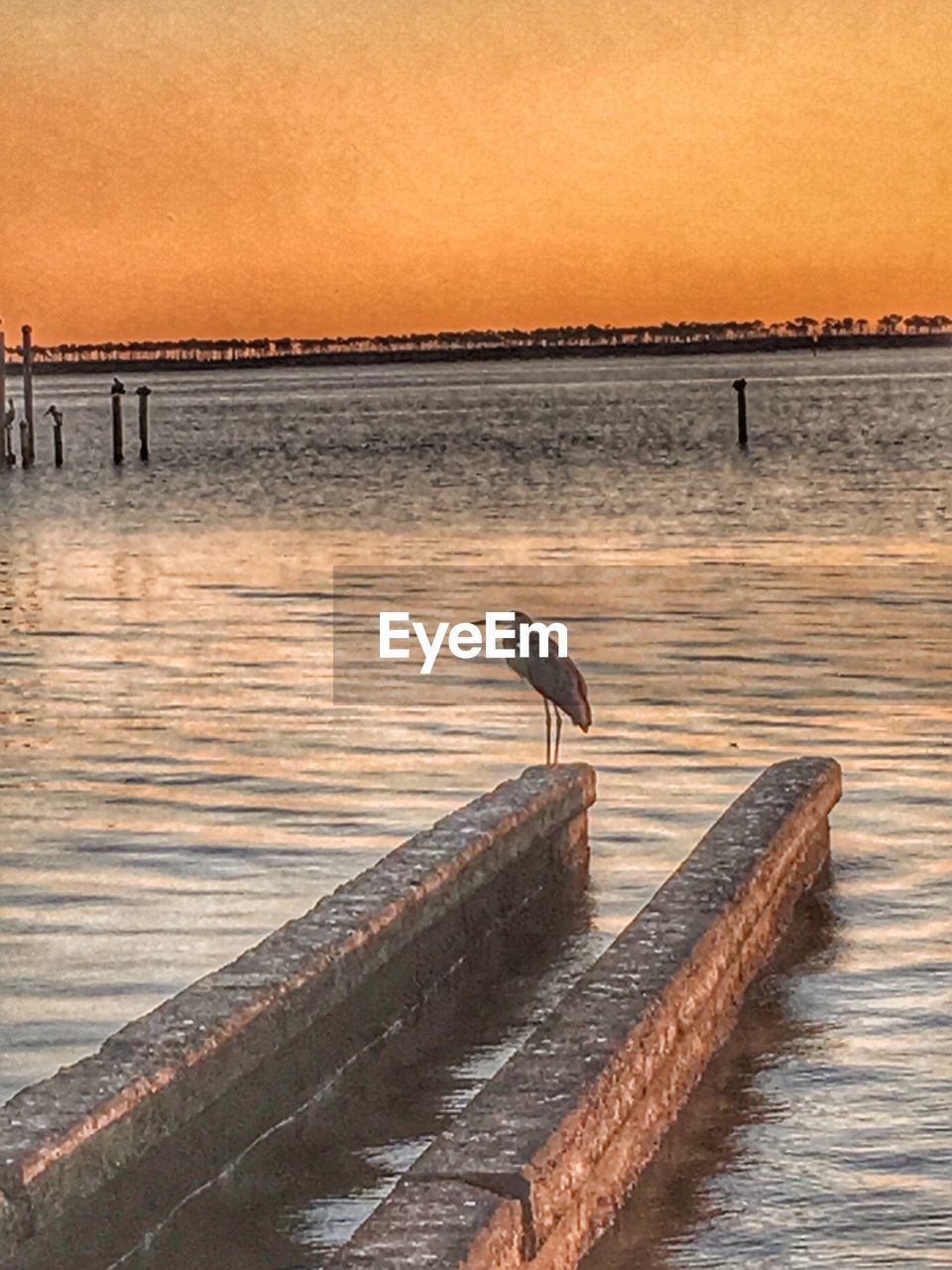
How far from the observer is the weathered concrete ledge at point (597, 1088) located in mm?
4930

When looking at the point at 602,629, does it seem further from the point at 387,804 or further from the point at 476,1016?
the point at 476,1016

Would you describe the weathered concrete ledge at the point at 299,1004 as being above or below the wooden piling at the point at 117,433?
below

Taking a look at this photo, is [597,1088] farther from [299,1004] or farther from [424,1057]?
[424,1057]

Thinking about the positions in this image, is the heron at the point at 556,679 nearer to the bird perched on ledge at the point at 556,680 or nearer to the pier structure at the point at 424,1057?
the bird perched on ledge at the point at 556,680

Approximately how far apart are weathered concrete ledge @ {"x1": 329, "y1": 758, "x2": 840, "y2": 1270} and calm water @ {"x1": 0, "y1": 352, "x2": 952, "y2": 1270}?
18 centimetres

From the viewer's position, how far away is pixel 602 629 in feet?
66.1

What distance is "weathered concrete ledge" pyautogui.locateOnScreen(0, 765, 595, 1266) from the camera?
539 centimetres

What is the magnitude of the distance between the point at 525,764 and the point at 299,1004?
651 centimetres

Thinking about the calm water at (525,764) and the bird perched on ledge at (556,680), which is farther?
the bird perched on ledge at (556,680)

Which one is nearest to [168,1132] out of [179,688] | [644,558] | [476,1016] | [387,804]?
[476,1016]

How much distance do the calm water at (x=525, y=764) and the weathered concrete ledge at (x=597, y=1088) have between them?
0.60 ft

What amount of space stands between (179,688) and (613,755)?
14.1 feet

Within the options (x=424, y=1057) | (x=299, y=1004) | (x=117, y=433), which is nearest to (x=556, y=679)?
(x=424, y=1057)

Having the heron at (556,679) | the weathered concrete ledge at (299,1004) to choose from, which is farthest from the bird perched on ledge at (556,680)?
the weathered concrete ledge at (299,1004)
